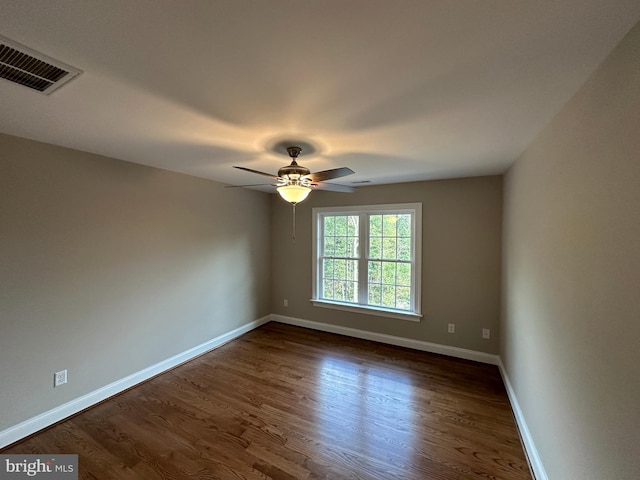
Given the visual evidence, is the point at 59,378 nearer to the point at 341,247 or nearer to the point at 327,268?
the point at 327,268

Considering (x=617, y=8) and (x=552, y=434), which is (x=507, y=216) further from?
(x=617, y=8)

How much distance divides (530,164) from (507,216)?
100 cm

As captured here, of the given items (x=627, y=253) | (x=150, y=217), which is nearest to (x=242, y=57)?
(x=627, y=253)

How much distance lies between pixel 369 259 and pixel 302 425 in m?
2.43

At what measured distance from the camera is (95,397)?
254 centimetres

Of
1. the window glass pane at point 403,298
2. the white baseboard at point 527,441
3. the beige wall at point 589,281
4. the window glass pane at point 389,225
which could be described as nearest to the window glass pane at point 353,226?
the window glass pane at point 389,225

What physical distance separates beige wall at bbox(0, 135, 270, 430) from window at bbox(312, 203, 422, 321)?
1615mm

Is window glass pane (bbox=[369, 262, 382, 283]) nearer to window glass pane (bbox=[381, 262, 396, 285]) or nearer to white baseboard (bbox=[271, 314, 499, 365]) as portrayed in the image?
window glass pane (bbox=[381, 262, 396, 285])

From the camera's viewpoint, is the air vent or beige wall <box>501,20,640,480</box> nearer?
beige wall <box>501,20,640,480</box>

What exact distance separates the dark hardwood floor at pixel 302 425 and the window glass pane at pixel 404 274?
105cm

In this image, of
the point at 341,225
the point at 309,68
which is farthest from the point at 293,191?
the point at 341,225

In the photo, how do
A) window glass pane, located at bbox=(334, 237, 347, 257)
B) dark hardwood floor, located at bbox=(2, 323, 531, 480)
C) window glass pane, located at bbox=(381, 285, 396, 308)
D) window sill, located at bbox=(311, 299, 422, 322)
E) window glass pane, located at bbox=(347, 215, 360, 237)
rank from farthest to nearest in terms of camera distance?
window glass pane, located at bbox=(334, 237, 347, 257) < window glass pane, located at bbox=(347, 215, 360, 237) < window glass pane, located at bbox=(381, 285, 396, 308) < window sill, located at bbox=(311, 299, 422, 322) < dark hardwood floor, located at bbox=(2, 323, 531, 480)

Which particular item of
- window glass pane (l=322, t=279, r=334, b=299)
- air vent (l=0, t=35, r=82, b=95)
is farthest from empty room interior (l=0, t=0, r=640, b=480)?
window glass pane (l=322, t=279, r=334, b=299)

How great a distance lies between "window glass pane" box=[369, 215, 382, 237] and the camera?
4.07 meters
